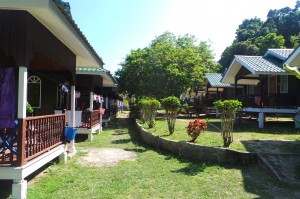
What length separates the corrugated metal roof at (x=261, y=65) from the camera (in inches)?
619

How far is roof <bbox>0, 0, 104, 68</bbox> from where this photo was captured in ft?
17.0

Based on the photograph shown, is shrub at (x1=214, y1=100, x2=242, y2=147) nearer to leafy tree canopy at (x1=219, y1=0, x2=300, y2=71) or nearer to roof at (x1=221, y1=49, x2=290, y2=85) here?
roof at (x1=221, y1=49, x2=290, y2=85)

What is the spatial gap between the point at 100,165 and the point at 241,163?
3881 mm

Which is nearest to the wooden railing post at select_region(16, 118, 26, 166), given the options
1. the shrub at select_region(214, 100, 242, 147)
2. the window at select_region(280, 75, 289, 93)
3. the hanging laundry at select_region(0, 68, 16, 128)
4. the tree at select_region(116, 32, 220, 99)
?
the hanging laundry at select_region(0, 68, 16, 128)

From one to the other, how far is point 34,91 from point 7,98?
726 cm

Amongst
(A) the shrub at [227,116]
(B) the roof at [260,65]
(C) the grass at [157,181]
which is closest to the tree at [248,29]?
(B) the roof at [260,65]

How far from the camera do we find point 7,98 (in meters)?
5.92

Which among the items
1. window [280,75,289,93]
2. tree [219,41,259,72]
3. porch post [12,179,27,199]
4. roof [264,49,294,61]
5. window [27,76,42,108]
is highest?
tree [219,41,259,72]

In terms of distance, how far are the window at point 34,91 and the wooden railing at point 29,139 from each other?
5061 millimetres

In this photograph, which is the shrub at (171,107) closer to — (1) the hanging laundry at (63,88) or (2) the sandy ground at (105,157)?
(2) the sandy ground at (105,157)

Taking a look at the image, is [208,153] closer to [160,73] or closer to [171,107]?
[171,107]

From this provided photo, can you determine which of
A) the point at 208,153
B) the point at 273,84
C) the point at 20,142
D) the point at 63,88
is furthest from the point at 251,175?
the point at 273,84

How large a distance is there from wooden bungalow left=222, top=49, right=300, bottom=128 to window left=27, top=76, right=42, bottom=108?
10604mm

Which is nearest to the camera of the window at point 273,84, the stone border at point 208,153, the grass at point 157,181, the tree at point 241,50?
the grass at point 157,181
